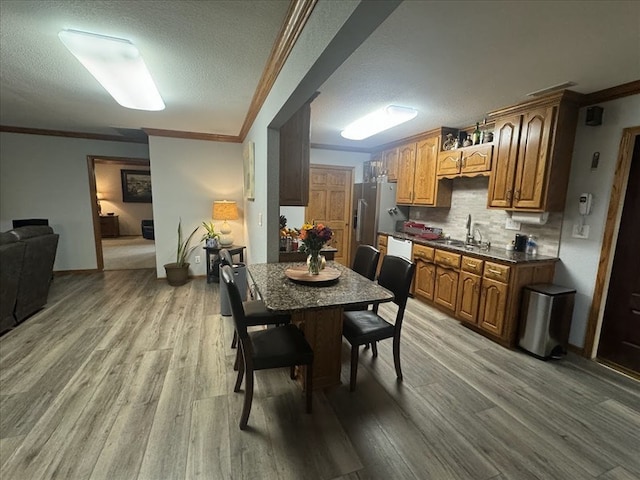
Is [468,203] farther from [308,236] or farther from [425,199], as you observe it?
[308,236]

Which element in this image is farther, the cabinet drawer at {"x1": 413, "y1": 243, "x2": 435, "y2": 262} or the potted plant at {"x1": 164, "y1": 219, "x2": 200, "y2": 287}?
the potted plant at {"x1": 164, "y1": 219, "x2": 200, "y2": 287}

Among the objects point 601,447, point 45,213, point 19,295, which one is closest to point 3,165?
point 45,213

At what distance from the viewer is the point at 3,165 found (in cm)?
456

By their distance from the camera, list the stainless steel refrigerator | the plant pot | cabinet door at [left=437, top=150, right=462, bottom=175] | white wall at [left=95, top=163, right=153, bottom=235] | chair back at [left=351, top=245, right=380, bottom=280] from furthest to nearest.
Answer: white wall at [left=95, top=163, right=153, bottom=235] → the stainless steel refrigerator → the plant pot → cabinet door at [left=437, top=150, right=462, bottom=175] → chair back at [left=351, top=245, right=380, bottom=280]

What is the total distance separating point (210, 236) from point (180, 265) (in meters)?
0.64

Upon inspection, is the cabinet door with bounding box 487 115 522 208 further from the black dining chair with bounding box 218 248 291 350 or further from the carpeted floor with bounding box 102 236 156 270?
the carpeted floor with bounding box 102 236 156 270

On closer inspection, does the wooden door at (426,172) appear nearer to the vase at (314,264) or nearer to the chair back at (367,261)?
the chair back at (367,261)

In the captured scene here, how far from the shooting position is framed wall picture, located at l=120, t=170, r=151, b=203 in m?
9.27

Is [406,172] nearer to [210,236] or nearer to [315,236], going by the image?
[315,236]

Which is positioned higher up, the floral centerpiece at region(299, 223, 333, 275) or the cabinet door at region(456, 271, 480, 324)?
the floral centerpiece at region(299, 223, 333, 275)

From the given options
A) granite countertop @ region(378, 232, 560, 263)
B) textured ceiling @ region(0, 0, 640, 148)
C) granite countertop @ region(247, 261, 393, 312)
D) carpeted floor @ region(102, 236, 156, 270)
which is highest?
textured ceiling @ region(0, 0, 640, 148)

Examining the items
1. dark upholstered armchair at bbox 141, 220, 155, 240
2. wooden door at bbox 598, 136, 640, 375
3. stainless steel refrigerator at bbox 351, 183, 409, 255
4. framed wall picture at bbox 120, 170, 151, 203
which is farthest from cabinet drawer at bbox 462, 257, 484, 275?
framed wall picture at bbox 120, 170, 151, 203

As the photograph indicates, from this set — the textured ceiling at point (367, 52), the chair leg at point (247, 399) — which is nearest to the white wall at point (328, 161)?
the textured ceiling at point (367, 52)

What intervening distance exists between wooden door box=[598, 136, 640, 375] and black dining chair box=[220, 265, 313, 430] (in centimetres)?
279
